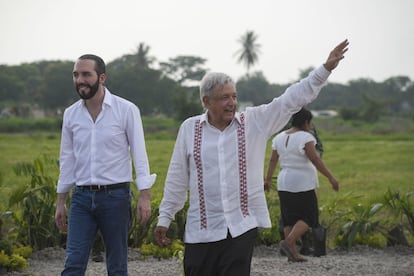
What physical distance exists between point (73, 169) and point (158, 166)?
49.0 ft

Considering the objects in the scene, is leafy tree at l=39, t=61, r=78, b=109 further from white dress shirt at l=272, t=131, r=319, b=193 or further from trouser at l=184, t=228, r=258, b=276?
trouser at l=184, t=228, r=258, b=276

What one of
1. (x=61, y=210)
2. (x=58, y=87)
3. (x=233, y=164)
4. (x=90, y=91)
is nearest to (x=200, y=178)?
(x=233, y=164)

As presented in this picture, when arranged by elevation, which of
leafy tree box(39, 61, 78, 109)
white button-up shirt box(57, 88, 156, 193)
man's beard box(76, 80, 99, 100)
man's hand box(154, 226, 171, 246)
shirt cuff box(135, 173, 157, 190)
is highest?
leafy tree box(39, 61, 78, 109)

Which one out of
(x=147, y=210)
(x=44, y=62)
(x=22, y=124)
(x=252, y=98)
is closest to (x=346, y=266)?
(x=147, y=210)

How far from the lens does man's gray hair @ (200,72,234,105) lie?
411 centimetres

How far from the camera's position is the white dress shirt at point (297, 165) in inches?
282

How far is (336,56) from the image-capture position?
3.96 metres

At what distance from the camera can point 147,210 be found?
4.59 meters

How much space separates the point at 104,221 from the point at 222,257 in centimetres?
98

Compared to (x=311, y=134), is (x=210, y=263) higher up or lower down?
lower down

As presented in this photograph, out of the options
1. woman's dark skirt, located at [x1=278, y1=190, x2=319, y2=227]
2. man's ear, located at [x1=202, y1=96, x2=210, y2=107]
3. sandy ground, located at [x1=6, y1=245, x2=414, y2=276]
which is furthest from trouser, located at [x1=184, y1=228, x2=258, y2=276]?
woman's dark skirt, located at [x1=278, y1=190, x2=319, y2=227]

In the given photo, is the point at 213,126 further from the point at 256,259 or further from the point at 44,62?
the point at 44,62

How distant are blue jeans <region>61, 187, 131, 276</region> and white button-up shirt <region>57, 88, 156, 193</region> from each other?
10 centimetres

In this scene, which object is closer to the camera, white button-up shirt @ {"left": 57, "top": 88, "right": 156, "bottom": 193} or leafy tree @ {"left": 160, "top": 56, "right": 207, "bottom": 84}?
white button-up shirt @ {"left": 57, "top": 88, "right": 156, "bottom": 193}
